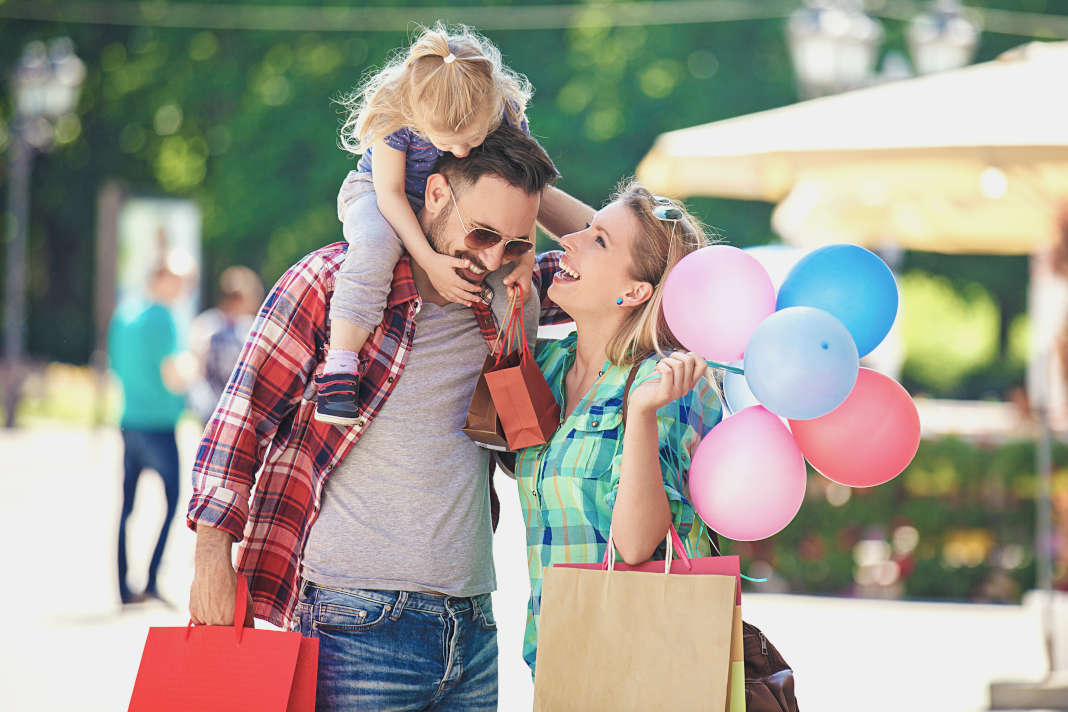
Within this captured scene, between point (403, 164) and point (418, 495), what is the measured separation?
81cm

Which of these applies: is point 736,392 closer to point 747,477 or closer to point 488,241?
point 747,477

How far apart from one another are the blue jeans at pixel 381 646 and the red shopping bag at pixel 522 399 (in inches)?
15.7

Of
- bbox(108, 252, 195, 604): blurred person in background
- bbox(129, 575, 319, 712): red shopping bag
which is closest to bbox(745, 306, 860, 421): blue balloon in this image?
bbox(129, 575, 319, 712): red shopping bag

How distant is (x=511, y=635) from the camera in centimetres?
676

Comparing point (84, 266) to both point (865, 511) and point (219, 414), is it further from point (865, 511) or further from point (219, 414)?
point (219, 414)

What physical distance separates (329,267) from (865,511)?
6.15m

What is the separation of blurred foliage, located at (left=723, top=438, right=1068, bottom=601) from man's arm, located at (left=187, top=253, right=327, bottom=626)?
5.72m

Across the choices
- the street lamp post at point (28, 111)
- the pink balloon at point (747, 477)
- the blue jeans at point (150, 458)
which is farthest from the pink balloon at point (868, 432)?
the street lamp post at point (28, 111)

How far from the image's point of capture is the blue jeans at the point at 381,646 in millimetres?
2529

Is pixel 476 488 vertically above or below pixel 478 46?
below

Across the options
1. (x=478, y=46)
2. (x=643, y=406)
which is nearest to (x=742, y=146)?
(x=478, y=46)

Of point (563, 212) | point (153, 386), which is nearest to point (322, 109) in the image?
point (153, 386)

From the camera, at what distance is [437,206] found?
2.79 meters

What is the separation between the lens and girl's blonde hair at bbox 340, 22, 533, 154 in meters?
2.69
